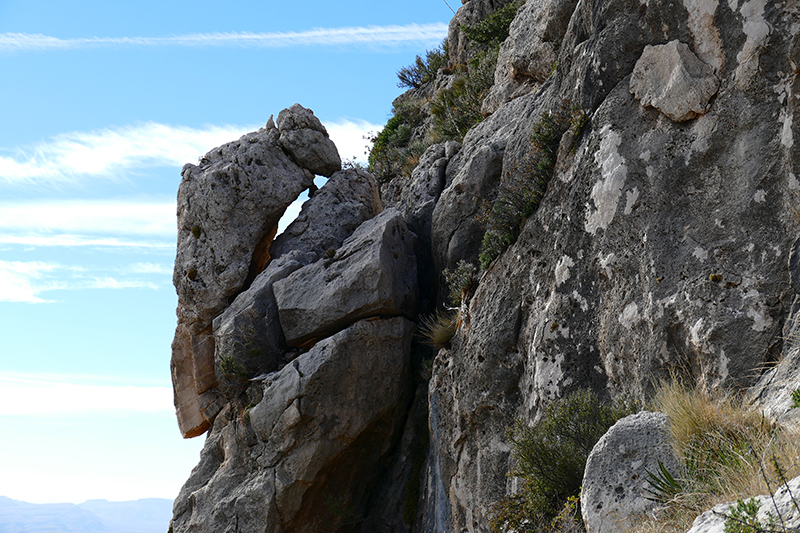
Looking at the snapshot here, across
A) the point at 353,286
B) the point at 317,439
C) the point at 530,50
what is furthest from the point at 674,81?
the point at 317,439

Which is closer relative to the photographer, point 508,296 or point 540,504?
point 540,504

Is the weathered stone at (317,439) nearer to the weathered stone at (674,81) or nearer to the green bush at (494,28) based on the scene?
the weathered stone at (674,81)

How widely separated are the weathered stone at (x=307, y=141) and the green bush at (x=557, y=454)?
9.37 m

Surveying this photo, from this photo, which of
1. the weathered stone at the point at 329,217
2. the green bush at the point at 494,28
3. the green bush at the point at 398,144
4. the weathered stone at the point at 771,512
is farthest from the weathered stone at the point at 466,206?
the weathered stone at the point at 771,512

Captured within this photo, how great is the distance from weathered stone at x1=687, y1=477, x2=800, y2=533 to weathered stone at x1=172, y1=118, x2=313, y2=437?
11.4 meters

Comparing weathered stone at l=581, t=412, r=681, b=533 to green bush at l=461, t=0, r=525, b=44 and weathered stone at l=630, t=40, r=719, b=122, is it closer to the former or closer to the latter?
weathered stone at l=630, t=40, r=719, b=122

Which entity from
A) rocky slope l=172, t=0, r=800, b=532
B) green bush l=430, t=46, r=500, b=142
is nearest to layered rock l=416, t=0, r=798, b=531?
rocky slope l=172, t=0, r=800, b=532

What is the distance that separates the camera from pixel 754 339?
6.70 meters

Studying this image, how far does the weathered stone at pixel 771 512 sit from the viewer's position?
3.73 metres

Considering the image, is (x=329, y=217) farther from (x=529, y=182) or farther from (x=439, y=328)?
(x=529, y=182)

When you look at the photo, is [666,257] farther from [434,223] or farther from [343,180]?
[343,180]

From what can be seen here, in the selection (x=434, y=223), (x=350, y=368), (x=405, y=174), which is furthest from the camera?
(x=405, y=174)

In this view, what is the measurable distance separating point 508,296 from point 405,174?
31.2 ft

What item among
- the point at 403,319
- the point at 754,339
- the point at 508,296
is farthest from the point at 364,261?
the point at 754,339
